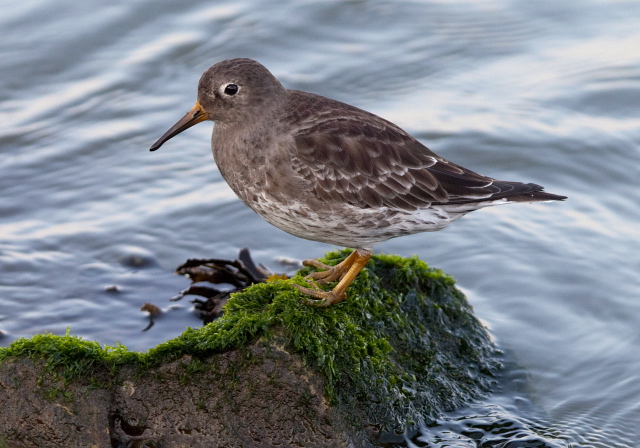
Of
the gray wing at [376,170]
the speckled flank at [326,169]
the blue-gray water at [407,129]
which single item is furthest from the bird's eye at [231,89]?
the blue-gray water at [407,129]

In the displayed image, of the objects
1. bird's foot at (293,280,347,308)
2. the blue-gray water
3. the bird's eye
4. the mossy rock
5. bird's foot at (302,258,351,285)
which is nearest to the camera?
the mossy rock

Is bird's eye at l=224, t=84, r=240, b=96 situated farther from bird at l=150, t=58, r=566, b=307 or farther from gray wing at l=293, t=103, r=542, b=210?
gray wing at l=293, t=103, r=542, b=210

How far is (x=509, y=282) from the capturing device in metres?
8.83

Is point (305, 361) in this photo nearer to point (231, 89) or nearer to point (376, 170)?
point (376, 170)

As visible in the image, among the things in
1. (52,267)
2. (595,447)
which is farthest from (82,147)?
(595,447)

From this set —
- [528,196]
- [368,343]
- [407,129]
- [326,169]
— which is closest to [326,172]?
[326,169]

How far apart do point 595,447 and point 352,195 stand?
2.79 m

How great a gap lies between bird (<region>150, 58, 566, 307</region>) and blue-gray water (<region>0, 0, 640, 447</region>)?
165cm

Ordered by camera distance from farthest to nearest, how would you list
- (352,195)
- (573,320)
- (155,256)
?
1. (155,256)
2. (573,320)
3. (352,195)

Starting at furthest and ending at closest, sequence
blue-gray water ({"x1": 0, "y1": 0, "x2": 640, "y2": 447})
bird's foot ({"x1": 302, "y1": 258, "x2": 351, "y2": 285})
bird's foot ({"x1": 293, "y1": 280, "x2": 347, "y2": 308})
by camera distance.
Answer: blue-gray water ({"x1": 0, "y1": 0, "x2": 640, "y2": 447})
bird's foot ({"x1": 302, "y1": 258, "x2": 351, "y2": 285})
bird's foot ({"x1": 293, "y1": 280, "x2": 347, "y2": 308})

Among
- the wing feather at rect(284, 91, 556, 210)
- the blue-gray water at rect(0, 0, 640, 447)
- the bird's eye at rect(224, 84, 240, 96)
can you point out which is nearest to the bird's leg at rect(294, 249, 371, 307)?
the wing feather at rect(284, 91, 556, 210)

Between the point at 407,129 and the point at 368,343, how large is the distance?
5.67m

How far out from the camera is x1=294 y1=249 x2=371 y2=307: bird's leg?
20.5 feet

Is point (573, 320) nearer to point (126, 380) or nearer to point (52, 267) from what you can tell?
point (126, 380)
